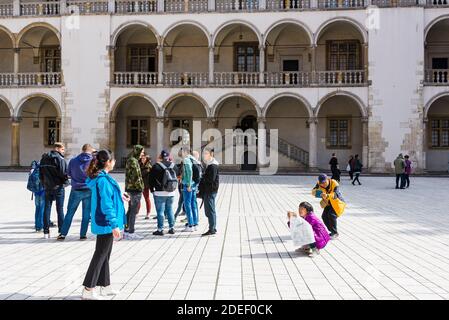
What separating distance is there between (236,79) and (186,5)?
18.3 ft

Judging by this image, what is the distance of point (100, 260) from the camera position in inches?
216

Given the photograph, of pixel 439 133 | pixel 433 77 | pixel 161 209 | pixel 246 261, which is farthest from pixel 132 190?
pixel 439 133

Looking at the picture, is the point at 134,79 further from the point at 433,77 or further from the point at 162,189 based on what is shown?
the point at 162,189

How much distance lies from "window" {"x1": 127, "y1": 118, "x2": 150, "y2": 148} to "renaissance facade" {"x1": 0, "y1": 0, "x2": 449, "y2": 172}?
0.08 meters

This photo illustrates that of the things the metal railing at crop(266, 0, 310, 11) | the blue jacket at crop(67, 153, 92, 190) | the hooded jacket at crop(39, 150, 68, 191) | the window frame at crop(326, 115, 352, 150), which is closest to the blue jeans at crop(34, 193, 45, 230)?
the hooded jacket at crop(39, 150, 68, 191)

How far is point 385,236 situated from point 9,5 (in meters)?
30.6

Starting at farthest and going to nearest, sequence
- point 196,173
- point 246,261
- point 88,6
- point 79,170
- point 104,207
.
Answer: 1. point 88,6
2. point 196,173
3. point 79,170
4. point 246,261
5. point 104,207

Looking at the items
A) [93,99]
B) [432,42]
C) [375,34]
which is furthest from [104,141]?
[432,42]

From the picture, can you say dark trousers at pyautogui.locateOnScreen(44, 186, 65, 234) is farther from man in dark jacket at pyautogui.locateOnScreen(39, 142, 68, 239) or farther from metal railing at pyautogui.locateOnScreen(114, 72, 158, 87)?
metal railing at pyautogui.locateOnScreen(114, 72, 158, 87)

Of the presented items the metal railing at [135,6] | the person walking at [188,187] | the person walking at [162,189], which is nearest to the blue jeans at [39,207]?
the person walking at [162,189]

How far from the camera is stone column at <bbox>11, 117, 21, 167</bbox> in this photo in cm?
3166

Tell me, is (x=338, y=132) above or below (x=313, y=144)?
above

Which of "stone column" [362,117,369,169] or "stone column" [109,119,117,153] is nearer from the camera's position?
"stone column" [362,117,369,169]

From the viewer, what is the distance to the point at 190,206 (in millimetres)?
10352
